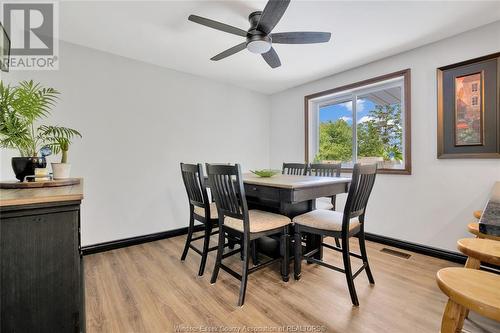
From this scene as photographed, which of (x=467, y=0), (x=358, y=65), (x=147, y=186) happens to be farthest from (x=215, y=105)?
(x=467, y=0)

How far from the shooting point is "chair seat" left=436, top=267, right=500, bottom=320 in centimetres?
83

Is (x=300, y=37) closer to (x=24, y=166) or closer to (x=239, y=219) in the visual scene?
(x=239, y=219)

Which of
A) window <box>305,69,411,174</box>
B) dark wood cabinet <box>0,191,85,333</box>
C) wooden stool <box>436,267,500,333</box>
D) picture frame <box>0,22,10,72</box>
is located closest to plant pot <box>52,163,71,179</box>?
dark wood cabinet <box>0,191,85,333</box>

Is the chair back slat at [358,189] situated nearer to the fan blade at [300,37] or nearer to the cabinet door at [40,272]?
the fan blade at [300,37]

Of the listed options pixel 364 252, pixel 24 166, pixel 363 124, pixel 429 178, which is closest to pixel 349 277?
pixel 364 252

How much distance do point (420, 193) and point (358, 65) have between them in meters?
1.83

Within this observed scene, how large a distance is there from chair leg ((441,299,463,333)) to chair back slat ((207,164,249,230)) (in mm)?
1174

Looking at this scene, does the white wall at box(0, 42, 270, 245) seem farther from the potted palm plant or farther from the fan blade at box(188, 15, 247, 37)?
the fan blade at box(188, 15, 247, 37)

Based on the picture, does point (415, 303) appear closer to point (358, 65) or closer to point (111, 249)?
point (358, 65)

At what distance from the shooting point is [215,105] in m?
3.75

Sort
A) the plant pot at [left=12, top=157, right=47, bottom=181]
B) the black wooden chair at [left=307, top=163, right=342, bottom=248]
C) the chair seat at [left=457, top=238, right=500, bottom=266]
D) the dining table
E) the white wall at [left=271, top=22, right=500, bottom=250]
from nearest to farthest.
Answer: the chair seat at [left=457, top=238, right=500, bottom=266]
the plant pot at [left=12, top=157, right=47, bottom=181]
the dining table
the white wall at [left=271, top=22, right=500, bottom=250]
the black wooden chair at [left=307, top=163, right=342, bottom=248]

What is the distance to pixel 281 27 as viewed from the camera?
7.44 ft

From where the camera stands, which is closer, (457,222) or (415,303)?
(415,303)

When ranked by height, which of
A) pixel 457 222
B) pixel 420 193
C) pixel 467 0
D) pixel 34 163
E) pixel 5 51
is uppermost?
pixel 467 0
